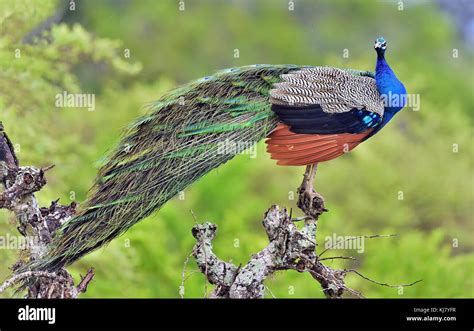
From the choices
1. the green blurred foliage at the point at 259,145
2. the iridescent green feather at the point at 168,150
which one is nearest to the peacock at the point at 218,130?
the iridescent green feather at the point at 168,150

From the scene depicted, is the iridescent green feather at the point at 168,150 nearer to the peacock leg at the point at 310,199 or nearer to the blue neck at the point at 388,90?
the peacock leg at the point at 310,199

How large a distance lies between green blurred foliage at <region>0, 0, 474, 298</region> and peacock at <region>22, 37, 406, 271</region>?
422 mm

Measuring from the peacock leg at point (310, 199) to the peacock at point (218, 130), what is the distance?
0.04 m

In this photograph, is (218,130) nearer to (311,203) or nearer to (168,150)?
(168,150)

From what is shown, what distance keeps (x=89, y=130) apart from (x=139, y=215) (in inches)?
352

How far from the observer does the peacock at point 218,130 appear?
5320mm

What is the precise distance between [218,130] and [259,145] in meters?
4.45

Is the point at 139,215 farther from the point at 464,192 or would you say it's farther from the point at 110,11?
the point at 110,11

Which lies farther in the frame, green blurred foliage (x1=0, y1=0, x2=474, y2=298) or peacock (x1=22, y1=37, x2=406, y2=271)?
green blurred foliage (x1=0, y1=0, x2=474, y2=298)

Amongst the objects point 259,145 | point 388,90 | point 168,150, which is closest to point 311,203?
point 168,150

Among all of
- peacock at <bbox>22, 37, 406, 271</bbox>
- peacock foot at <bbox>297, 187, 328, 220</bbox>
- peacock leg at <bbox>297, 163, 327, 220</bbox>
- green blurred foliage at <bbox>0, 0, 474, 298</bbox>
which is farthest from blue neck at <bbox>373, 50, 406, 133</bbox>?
green blurred foliage at <bbox>0, 0, 474, 298</bbox>

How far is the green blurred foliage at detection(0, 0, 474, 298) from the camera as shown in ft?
32.0

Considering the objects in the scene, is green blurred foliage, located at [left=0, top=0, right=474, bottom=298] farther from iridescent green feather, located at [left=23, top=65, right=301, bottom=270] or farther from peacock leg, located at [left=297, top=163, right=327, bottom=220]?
peacock leg, located at [left=297, top=163, right=327, bottom=220]
